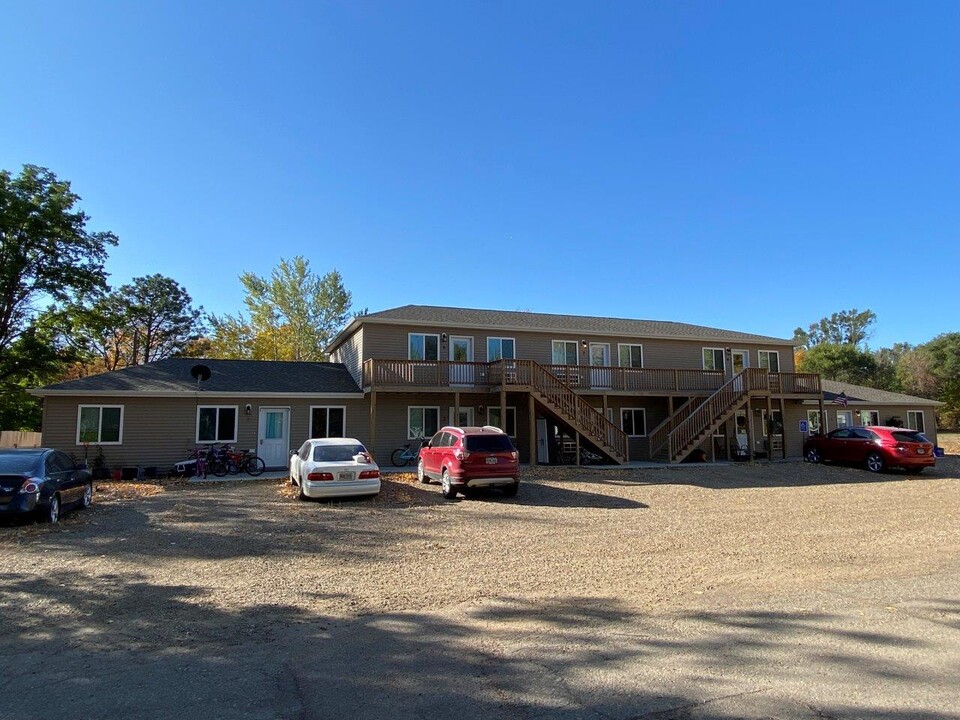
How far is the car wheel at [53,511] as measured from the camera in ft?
33.5

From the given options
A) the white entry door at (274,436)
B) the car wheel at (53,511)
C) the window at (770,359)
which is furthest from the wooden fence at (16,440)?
the window at (770,359)

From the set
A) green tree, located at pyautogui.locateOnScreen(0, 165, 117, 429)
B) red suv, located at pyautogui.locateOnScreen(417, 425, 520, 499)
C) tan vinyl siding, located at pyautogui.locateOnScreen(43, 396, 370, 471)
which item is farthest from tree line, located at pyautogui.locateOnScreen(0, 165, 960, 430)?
red suv, located at pyautogui.locateOnScreen(417, 425, 520, 499)

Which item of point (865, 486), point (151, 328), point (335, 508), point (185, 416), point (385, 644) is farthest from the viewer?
point (151, 328)

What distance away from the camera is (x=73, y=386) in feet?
59.4

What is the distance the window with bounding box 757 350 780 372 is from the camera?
27859 mm

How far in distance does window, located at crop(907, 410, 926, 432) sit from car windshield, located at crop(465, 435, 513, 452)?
27805 millimetres

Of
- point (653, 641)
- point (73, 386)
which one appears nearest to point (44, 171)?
point (73, 386)

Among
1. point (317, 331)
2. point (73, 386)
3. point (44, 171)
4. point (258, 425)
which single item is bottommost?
point (258, 425)

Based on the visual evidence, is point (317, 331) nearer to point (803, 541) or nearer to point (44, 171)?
point (44, 171)

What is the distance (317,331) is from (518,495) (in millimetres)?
30971

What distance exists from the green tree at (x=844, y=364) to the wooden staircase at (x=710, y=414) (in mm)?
39605

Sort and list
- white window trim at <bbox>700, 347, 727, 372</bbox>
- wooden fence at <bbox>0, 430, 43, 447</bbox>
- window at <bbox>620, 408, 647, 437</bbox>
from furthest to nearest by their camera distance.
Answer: wooden fence at <bbox>0, 430, 43, 447</bbox>, white window trim at <bbox>700, 347, 727, 372</bbox>, window at <bbox>620, 408, 647, 437</bbox>

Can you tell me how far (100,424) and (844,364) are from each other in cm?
6046

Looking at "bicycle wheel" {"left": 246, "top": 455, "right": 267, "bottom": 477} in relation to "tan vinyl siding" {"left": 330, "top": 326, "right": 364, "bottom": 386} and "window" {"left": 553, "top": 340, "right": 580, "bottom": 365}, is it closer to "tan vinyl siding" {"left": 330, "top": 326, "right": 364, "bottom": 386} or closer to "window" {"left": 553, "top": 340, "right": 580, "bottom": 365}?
"tan vinyl siding" {"left": 330, "top": 326, "right": 364, "bottom": 386}
